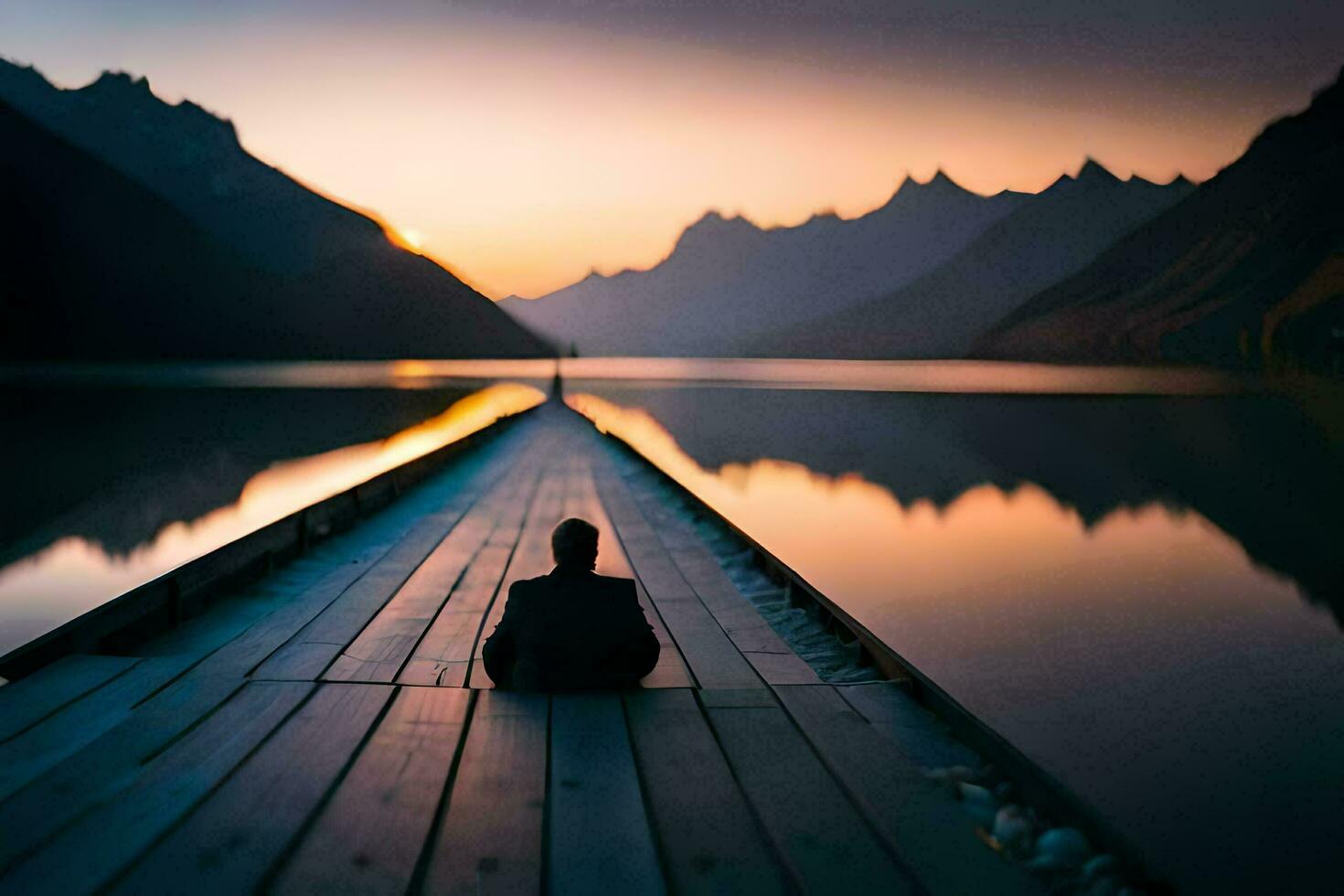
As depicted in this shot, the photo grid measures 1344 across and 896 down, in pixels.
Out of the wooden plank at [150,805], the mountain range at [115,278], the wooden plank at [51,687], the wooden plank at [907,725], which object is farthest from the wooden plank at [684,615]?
the mountain range at [115,278]

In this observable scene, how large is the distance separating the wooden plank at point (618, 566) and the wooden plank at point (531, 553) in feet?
0.90

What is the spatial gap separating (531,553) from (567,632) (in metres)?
4.46

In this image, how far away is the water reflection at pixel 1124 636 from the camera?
5848 mm

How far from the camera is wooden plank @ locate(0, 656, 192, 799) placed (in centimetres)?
350

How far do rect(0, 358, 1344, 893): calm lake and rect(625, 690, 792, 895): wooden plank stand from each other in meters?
1.36

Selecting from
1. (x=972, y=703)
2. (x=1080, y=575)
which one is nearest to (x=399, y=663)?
(x=972, y=703)

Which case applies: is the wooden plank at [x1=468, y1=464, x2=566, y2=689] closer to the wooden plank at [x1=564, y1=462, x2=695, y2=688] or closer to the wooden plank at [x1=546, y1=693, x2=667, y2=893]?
the wooden plank at [x1=564, y1=462, x2=695, y2=688]

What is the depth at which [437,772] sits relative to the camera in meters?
3.43

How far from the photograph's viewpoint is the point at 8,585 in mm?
11602

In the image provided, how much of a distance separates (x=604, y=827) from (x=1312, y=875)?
14.4 ft

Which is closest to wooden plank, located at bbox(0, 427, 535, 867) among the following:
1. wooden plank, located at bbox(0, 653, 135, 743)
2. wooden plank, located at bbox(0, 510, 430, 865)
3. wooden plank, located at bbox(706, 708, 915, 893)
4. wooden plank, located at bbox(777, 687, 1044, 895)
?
wooden plank, located at bbox(0, 510, 430, 865)

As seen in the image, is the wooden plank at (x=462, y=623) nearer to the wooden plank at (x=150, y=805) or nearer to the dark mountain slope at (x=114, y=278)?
the wooden plank at (x=150, y=805)

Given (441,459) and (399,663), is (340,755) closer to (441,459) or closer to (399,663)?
(399,663)

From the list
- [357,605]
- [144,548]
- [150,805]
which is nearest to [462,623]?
[357,605]
